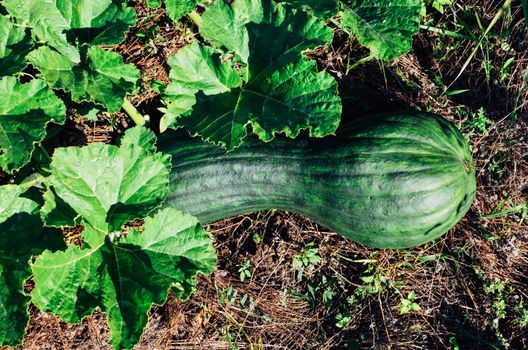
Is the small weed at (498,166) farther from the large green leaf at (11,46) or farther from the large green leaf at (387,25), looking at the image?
the large green leaf at (11,46)

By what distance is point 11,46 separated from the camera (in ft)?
11.3

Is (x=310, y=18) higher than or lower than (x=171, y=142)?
higher

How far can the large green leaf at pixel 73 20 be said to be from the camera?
343 centimetres

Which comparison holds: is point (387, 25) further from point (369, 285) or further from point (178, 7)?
point (369, 285)

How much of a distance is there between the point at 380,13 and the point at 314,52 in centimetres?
105

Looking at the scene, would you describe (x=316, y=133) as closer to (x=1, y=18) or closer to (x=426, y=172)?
(x=426, y=172)

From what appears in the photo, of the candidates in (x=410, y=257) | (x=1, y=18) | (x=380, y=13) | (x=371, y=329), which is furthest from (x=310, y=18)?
(x=371, y=329)

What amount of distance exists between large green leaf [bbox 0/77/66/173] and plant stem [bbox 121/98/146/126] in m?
0.77

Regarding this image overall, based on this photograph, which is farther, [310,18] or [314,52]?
[314,52]

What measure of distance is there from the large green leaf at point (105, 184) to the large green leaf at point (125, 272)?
11 centimetres

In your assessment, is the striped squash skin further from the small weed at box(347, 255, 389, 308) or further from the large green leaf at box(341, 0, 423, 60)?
the small weed at box(347, 255, 389, 308)

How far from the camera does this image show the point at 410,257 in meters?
4.58

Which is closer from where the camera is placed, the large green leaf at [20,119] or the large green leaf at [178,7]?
the large green leaf at [20,119]

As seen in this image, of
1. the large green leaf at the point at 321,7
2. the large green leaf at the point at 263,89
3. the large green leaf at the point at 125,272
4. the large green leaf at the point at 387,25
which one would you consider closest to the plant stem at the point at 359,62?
the large green leaf at the point at 387,25
